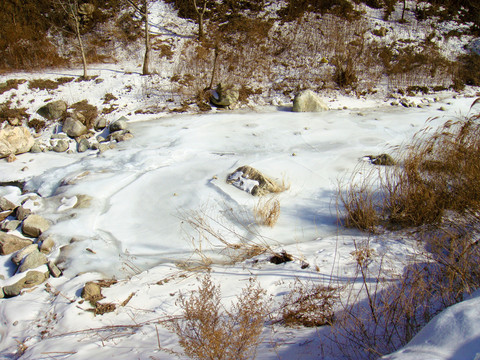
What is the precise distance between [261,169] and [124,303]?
2749 millimetres

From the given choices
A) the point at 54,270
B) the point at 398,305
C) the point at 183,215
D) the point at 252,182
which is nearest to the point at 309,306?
the point at 398,305

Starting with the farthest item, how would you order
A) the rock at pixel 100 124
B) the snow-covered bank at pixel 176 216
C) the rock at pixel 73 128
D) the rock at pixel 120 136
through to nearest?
the rock at pixel 100 124
the rock at pixel 73 128
the rock at pixel 120 136
the snow-covered bank at pixel 176 216

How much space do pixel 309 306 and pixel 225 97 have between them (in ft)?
18.6

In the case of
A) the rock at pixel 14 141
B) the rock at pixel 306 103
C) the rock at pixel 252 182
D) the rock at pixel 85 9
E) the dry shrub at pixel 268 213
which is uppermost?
the rock at pixel 85 9

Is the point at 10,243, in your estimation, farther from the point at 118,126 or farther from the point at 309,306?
the point at 309,306

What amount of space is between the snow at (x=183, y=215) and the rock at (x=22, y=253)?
112mm

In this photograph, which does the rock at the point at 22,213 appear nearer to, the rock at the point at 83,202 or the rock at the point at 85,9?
the rock at the point at 83,202

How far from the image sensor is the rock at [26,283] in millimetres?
3230

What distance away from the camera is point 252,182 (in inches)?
177

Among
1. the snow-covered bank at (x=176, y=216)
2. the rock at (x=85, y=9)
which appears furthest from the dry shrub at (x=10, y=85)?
the rock at (x=85, y=9)

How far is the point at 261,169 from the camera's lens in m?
4.98

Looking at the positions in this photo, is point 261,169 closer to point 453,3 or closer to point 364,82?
point 364,82

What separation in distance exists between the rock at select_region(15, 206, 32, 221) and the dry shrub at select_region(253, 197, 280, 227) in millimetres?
2890

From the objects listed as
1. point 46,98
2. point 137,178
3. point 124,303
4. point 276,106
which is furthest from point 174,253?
point 46,98
